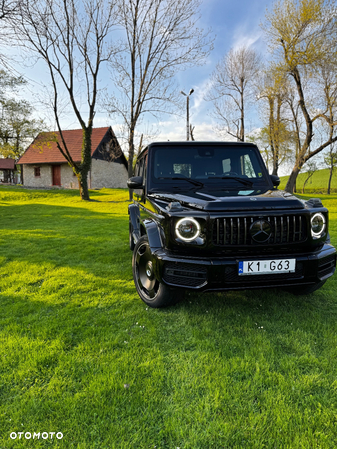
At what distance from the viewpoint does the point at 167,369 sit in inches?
84.4

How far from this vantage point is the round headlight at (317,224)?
8.90ft

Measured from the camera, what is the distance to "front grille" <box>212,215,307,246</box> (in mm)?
2535

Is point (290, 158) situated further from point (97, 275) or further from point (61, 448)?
point (61, 448)

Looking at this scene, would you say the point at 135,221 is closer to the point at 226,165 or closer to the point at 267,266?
the point at 226,165

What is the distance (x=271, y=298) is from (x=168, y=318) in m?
1.38

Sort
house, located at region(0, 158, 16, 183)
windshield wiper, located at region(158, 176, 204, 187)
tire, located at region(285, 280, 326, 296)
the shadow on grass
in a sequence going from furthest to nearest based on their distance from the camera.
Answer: house, located at region(0, 158, 16, 183), the shadow on grass, windshield wiper, located at region(158, 176, 204, 187), tire, located at region(285, 280, 326, 296)

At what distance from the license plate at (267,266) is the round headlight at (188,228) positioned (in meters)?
0.50

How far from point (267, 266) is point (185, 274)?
2.54ft

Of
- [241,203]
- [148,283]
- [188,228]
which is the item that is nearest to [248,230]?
[241,203]

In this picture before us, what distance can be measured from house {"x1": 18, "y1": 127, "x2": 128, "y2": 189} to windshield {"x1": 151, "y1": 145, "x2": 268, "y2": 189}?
26.3 meters

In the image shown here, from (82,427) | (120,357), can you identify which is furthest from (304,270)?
(82,427)

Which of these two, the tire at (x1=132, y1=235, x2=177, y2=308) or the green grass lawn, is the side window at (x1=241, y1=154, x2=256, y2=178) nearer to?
the green grass lawn

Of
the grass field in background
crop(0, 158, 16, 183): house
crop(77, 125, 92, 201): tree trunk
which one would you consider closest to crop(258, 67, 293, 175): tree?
crop(77, 125, 92, 201): tree trunk

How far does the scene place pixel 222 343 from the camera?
97.5 inches
